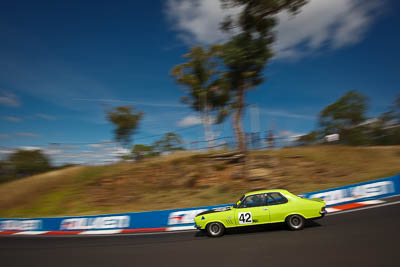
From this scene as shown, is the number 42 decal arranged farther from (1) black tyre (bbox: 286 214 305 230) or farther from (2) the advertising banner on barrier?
(2) the advertising banner on barrier

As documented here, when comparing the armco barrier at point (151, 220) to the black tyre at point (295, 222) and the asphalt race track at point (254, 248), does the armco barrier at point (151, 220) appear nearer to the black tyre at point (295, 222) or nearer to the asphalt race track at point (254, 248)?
the asphalt race track at point (254, 248)

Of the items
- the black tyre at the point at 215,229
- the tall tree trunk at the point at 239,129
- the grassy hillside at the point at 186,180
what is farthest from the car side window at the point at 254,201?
the tall tree trunk at the point at 239,129

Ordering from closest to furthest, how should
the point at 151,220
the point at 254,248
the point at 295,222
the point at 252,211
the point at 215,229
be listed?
1. the point at 254,248
2. the point at 295,222
3. the point at 252,211
4. the point at 215,229
5. the point at 151,220

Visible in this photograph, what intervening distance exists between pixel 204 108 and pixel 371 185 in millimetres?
20137

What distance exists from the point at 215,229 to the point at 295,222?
273cm

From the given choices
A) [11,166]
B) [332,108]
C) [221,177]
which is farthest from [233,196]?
[332,108]

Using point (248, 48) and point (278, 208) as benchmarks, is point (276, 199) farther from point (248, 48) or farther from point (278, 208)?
point (248, 48)

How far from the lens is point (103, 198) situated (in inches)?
769

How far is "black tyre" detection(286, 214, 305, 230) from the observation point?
783 cm

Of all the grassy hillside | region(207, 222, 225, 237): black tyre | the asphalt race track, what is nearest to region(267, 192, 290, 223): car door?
the asphalt race track

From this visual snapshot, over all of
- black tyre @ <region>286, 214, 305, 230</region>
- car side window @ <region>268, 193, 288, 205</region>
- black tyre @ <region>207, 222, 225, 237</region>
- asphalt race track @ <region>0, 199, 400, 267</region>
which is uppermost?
car side window @ <region>268, 193, 288, 205</region>

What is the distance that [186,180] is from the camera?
20.3 metres

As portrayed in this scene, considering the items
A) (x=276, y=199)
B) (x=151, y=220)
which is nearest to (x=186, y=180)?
(x=151, y=220)

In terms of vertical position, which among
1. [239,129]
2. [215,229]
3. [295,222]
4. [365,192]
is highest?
[239,129]
